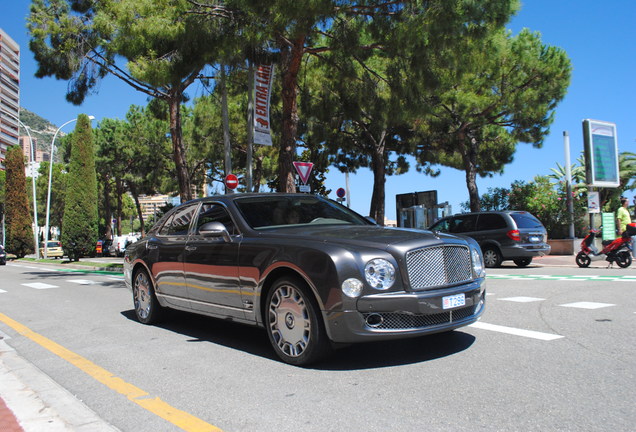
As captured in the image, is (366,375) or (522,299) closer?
(366,375)

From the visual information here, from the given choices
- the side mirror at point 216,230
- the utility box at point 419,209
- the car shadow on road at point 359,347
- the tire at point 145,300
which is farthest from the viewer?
the utility box at point 419,209

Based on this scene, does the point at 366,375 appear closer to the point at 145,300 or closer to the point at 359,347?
the point at 359,347

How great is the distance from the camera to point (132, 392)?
425cm

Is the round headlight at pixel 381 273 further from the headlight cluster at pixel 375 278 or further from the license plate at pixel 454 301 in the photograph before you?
the license plate at pixel 454 301

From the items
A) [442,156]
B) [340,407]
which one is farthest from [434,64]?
[442,156]

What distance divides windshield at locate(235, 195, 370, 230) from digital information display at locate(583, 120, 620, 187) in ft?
54.2

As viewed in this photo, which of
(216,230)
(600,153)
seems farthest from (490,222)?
(216,230)

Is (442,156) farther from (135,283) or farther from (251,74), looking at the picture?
(135,283)

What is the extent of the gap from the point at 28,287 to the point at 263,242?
11.1 m

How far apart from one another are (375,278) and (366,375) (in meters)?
0.76

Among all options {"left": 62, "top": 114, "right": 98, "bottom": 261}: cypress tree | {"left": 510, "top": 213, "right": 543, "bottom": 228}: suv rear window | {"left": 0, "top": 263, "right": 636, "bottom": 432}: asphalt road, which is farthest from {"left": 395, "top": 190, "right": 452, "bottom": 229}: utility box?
{"left": 0, "top": 263, "right": 636, "bottom": 432}: asphalt road

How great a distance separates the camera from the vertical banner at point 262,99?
15469 mm

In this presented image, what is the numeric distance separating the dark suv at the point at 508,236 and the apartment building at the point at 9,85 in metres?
151

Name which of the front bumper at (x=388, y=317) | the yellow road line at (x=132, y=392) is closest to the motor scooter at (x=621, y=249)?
the front bumper at (x=388, y=317)
